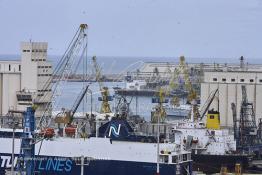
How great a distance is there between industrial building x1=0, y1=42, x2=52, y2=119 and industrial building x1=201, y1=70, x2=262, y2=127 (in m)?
9.52

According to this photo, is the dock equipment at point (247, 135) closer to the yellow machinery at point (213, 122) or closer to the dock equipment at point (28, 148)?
the yellow machinery at point (213, 122)

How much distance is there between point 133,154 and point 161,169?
4.29ft

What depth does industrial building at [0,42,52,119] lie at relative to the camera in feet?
187

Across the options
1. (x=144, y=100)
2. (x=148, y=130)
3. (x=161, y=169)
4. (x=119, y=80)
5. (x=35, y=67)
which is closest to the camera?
(x=161, y=169)

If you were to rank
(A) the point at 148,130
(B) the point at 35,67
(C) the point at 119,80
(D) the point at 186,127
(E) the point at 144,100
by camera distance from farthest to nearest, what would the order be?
1. (C) the point at 119,80
2. (E) the point at 144,100
3. (B) the point at 35,67
4. (A) the point at 148,130
5. (D) the point at 186,127

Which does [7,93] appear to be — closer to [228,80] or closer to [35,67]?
[35,67]

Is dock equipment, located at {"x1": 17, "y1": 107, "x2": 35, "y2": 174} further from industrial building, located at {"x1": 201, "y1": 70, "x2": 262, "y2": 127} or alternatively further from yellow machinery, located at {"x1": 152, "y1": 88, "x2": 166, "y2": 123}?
industrial building, located at {"x1": 201, "y1": 70, "x2": 262, "y2": 127}

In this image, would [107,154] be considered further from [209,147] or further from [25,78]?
[25,78]

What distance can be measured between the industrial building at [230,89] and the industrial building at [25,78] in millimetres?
9522

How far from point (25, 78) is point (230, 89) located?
39.0 ft

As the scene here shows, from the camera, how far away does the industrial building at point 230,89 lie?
2323 inches

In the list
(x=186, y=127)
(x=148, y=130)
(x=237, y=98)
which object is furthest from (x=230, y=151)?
(x=237, y=98)

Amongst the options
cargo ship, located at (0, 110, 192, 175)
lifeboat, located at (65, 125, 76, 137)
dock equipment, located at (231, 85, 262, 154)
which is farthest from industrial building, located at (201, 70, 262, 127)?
cargo ship, located at (0, 110, 192, 175)

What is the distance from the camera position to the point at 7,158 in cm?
3656
